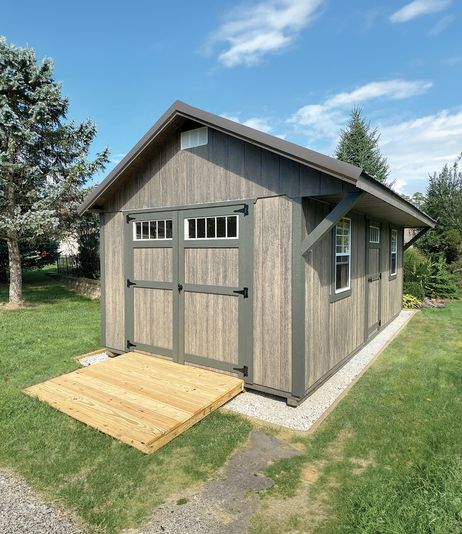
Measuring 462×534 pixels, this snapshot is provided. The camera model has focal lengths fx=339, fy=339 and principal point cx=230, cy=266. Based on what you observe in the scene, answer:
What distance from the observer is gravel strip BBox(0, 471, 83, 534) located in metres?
2.13

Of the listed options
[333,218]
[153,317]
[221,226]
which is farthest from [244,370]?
[333,218]

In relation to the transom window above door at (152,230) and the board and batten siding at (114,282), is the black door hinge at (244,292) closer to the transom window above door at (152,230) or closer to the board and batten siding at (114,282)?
the transom window above door at (152,230)

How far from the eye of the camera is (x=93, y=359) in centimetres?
567

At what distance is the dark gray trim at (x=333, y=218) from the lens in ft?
11.5

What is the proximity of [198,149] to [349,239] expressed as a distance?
2656 mm

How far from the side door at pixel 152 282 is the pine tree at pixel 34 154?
19.2 ft

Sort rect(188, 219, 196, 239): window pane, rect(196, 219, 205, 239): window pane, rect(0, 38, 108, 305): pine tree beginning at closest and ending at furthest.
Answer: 1. rect(196, 219, 205, 239): window pane
2. rect(188, 219, 196, 239): window pane
3. rect(0, 38, 108, 305): pine tree

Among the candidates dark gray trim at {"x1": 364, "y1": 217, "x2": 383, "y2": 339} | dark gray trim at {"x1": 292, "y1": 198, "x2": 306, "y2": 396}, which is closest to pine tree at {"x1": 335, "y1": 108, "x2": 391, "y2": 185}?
dark gray trim at {"x1": 364, "y1": 217, "x2": 383, "y2": 339}

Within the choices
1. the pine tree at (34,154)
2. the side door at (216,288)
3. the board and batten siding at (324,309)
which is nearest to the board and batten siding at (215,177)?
A: the side door at (216,288)

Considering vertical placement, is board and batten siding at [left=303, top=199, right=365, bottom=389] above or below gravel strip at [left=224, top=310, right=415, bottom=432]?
above

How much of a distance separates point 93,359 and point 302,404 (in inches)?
140

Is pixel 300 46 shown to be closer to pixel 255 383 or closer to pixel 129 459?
pixel 255 383

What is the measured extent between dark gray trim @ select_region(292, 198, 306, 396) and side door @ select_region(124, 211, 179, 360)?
1841 mm

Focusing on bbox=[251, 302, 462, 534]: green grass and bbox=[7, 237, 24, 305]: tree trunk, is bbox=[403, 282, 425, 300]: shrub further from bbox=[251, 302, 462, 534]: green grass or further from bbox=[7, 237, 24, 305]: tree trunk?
bbox=[7, 237, 24, 305]: tree trunk
